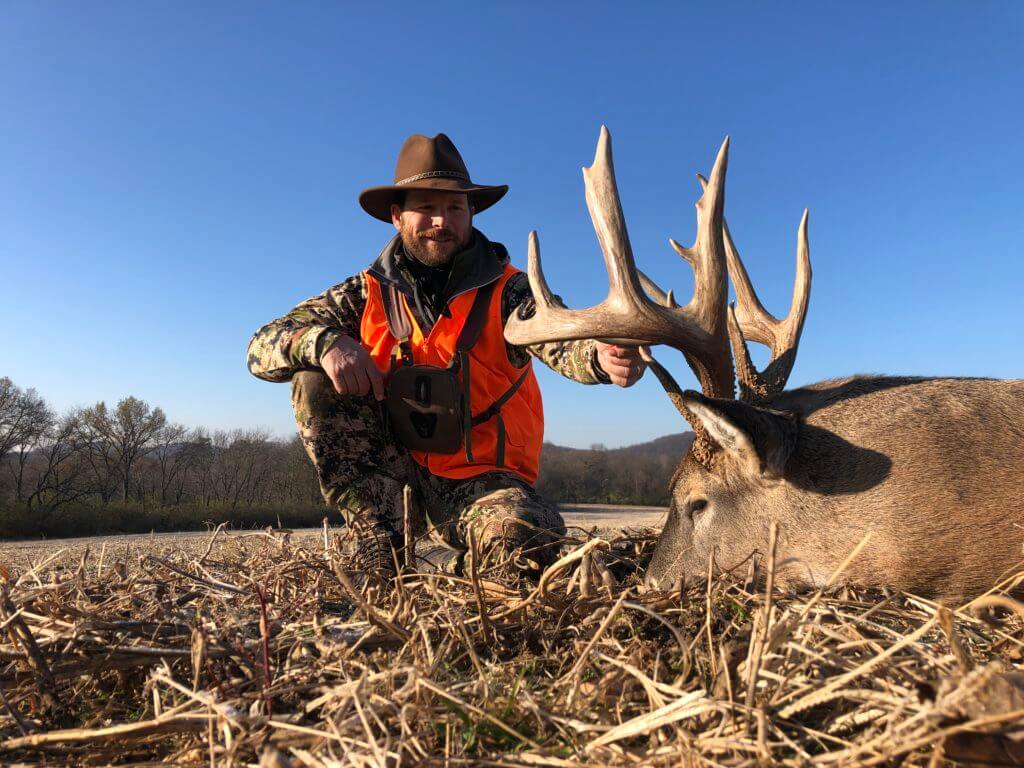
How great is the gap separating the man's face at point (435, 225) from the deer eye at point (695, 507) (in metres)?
2.88

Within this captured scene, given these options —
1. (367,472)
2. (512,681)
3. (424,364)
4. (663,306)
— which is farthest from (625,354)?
(512,681)

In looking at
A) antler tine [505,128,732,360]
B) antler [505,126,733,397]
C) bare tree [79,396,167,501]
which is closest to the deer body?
antler [505,126,733,397]

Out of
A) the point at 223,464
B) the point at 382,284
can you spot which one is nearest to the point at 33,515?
the point at 223,464

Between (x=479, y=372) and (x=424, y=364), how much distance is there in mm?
397

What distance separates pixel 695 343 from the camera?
3.39 meters

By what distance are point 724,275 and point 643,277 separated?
1.32m

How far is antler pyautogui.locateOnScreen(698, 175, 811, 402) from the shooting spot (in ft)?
12.3

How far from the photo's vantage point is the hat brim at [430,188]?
5191mm

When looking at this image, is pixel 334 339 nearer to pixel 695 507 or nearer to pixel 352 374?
pixel 352 374

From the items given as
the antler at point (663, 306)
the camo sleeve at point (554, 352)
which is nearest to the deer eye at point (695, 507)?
the antler at point (663, 306)

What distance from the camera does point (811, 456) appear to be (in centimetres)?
318

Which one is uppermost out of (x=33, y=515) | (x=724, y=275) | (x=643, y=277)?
(x=643, y=277)

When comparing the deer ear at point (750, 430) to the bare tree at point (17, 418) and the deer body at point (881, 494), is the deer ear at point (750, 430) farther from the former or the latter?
the bare tree at point (17, 418)

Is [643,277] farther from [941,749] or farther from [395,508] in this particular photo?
[941,749]
